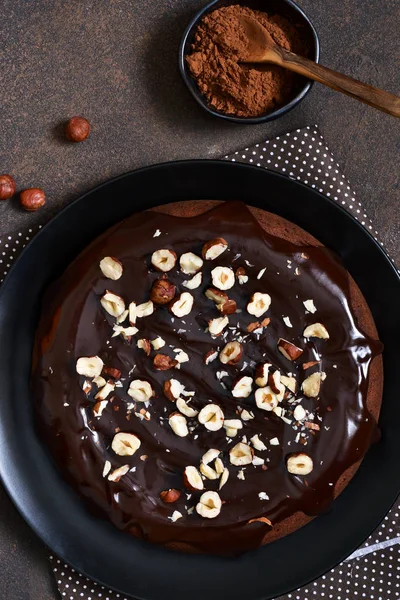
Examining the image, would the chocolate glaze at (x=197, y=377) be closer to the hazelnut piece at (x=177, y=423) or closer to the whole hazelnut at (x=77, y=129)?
the hazelnut piece at (x=177, y=423)

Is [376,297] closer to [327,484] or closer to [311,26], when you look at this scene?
[327,484]

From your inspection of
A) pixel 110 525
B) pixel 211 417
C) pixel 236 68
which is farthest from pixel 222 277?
pixel 110 525

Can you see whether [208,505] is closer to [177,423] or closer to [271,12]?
[177,423]

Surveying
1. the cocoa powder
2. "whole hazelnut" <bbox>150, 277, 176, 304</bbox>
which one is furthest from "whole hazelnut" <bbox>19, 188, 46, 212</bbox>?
the cocoa powder

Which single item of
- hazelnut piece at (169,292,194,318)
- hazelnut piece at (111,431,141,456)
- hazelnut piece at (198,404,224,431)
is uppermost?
hazelnut piece at (169,292,194,318)

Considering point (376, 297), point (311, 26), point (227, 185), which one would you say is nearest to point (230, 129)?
point (227, 185)

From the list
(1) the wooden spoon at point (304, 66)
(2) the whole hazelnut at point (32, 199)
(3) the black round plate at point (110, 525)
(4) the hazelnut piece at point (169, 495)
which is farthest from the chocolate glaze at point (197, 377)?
(1) the wooden spoon at point (304, 66)

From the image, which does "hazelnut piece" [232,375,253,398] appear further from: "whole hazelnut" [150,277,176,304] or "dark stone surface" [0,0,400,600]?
"dark stone surface" [0,0,400,600]
